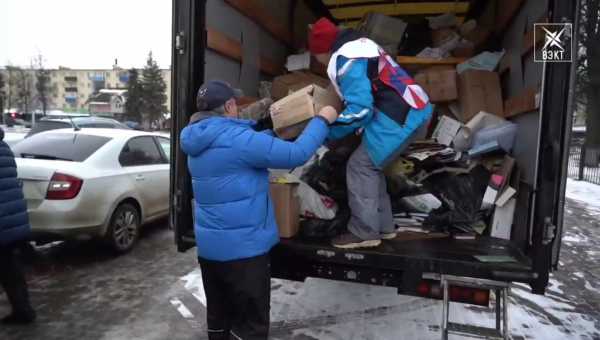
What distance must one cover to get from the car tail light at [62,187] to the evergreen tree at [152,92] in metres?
53.4

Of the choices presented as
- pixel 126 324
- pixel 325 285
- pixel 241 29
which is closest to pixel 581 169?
pixel 325 285

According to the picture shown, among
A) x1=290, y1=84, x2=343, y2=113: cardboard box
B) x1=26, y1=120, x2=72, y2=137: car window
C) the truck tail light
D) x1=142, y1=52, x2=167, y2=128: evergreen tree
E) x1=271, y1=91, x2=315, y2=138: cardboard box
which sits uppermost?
x1=142, y1=52, x2=167, y2=128: evergreen tree

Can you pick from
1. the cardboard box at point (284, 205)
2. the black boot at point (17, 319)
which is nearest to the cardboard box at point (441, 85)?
the cardboard box at point (284, 205)

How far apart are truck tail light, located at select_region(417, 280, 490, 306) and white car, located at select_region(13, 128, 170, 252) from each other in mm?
3633

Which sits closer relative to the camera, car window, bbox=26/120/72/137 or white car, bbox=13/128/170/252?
white car, bbox=13/128/170/252

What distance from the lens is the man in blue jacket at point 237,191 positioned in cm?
223

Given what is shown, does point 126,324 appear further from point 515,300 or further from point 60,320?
point 515,300

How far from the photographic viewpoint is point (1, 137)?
11.2 ft

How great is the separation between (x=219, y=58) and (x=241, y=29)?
0.56m

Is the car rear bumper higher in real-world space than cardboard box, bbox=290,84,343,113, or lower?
lower

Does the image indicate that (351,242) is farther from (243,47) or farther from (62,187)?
(62,187)

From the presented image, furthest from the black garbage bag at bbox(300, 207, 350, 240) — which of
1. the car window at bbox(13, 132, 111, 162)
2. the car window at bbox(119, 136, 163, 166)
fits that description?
the car window at bbox(119, 136, 163, 166)

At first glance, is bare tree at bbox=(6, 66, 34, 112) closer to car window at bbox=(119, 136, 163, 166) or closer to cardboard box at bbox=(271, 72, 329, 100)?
car window at bbox=(119, 136, 163, 166)

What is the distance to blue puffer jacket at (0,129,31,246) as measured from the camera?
327 centimetres
